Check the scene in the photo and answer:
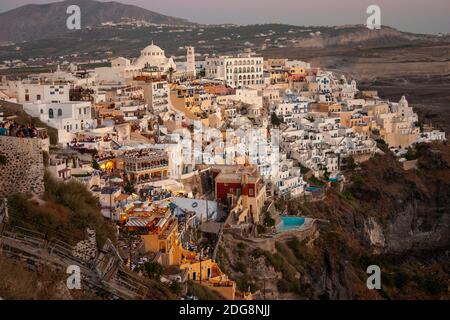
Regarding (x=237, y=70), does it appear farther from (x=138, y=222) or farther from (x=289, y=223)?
(x=138, y=222)

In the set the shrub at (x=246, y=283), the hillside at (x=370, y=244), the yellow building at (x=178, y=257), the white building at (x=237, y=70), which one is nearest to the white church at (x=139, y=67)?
the white building at (x=237, y=70)

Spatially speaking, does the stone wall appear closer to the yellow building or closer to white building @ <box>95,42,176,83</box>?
the yellow building

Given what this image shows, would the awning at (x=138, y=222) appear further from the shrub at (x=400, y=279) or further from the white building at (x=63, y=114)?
the shrub at (x=400, y=279)

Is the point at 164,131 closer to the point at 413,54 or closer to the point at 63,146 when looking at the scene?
the point at 63,146

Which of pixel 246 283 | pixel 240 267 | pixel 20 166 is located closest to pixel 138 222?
pixel 246 283

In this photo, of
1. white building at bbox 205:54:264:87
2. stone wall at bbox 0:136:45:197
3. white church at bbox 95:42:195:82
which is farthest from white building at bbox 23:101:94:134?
white building at bbox 205:54:264:87
